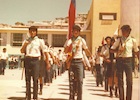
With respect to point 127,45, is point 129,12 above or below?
above

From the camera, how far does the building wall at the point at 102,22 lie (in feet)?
146

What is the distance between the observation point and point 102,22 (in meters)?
45.1

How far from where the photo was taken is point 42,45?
824 centimetres

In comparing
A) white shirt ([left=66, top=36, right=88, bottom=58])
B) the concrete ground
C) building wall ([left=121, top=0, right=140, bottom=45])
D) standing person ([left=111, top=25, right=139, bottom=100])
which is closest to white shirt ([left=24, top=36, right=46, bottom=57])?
white shirt ([left=66, top=36, right=88, bottom=58])

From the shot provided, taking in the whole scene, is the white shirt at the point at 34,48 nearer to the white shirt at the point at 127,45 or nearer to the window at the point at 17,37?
the white shirt at the point at 127,45

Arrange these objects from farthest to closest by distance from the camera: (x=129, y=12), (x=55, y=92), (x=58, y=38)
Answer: (x=58, y=38)
(x=129, y=12)
(x=55, y=92)

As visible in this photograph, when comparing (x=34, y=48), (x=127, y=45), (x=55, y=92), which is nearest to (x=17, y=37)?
(x=55, y=92)

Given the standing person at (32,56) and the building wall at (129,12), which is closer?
the standing person at (32,56)

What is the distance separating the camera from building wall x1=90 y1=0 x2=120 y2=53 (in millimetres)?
44562

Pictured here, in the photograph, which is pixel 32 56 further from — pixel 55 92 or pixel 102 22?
pixel 102 22

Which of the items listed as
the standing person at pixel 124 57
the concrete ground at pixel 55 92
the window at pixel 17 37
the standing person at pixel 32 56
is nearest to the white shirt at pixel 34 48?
the standing person at pixel 32 56

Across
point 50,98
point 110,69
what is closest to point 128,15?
point 110,69

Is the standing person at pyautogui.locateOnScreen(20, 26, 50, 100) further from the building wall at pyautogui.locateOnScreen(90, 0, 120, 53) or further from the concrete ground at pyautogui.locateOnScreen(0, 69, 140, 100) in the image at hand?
the building wall at pyautogui.locateOnScreen(90, 0, 120, 53)

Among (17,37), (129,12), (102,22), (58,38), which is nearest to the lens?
(129,12)
